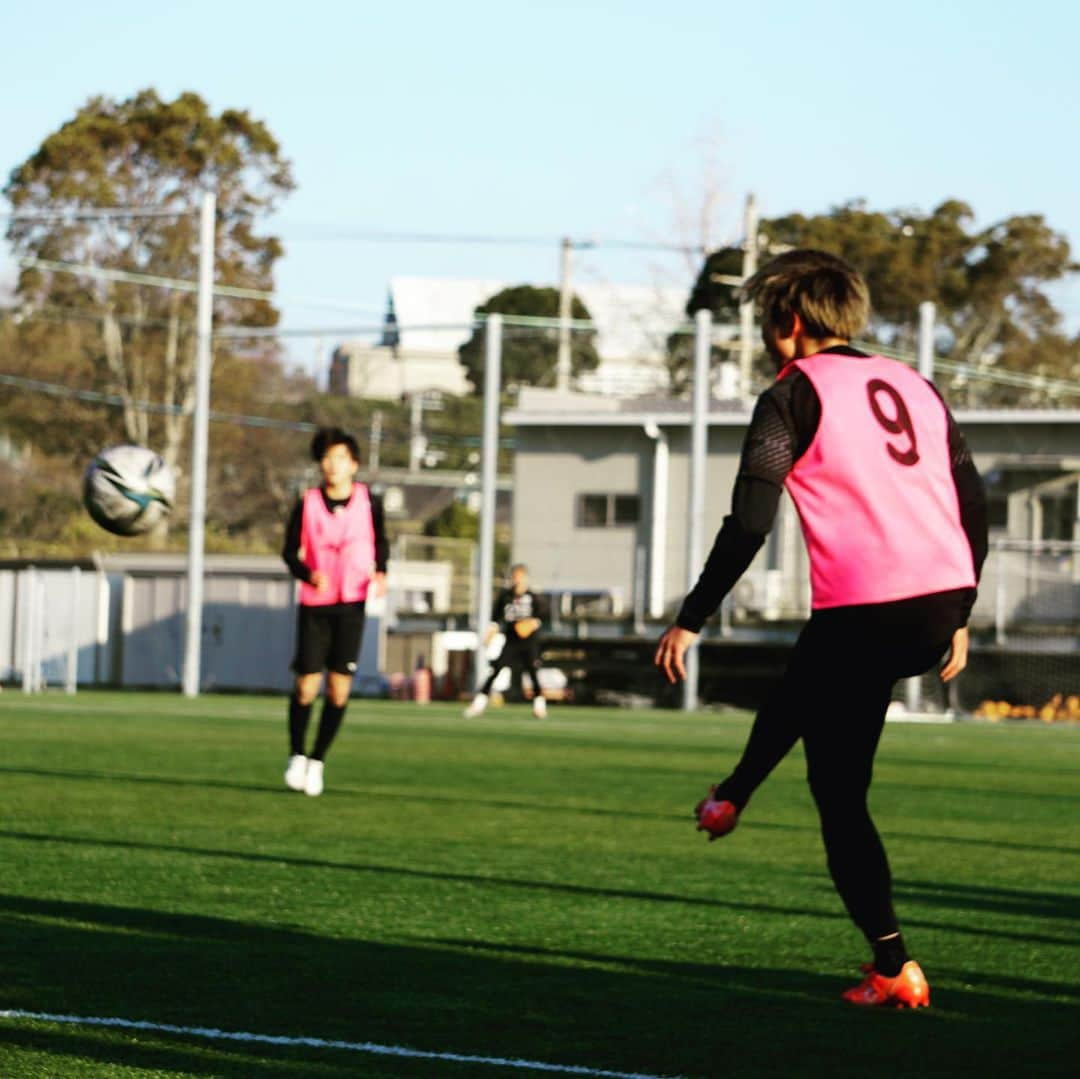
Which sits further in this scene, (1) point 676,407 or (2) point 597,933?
(1) point 676,407

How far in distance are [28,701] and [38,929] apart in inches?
819

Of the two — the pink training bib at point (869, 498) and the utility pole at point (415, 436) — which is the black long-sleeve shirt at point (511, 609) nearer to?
the pink training bib at point (869, 498)

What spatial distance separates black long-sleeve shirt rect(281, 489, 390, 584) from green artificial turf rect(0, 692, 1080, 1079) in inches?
46.8

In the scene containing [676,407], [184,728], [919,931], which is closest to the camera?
[919,931]

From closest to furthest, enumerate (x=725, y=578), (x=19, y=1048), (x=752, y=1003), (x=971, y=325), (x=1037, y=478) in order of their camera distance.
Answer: (x=19, y=1048), (x=725, y=578), (x=752, y=1003), (x=1037, y=478), (x=971, y=325)

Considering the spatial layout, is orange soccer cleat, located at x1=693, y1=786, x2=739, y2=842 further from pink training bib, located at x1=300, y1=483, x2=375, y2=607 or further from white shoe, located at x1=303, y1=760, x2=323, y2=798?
white shoe, located at x1=303, y1=760, x2=323, y2=798

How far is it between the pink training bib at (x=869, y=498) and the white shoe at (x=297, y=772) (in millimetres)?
6900

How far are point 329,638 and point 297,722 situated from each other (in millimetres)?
486

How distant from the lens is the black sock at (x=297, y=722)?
11688 millimetres

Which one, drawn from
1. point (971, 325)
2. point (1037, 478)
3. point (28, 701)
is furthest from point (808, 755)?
point (971, 325)

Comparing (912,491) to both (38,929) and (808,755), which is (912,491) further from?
(38,929)

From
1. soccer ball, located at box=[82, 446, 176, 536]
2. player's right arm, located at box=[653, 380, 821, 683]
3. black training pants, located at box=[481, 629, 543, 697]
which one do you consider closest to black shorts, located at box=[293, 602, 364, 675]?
soccer ball, located at box=[82, 446, 176, 536]

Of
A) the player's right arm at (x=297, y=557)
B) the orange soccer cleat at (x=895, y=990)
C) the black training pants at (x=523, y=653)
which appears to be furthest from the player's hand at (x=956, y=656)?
the black training pants at (x=523, y=653)

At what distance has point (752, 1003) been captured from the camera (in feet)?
17.8
